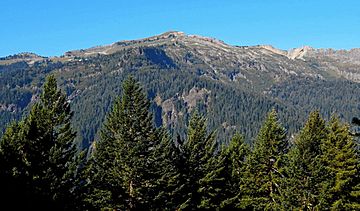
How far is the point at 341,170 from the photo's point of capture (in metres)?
47.9

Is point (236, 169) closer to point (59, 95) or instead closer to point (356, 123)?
point (59, 95)

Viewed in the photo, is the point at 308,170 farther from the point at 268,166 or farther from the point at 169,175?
the point at 169,175

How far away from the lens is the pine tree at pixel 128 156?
155ft

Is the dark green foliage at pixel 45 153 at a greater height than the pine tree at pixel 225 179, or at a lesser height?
greater

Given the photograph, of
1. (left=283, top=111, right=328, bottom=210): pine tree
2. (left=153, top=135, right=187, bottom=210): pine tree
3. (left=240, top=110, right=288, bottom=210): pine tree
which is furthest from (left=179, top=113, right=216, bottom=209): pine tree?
(left=283, top=111, right=328, bottom=210): pine tree

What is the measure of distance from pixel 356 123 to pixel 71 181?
102ft

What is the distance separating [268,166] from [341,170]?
26.8 ft

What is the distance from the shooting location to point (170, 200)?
51.9 metres

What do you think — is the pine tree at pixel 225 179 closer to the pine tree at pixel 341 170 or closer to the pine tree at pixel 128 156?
the pine tree at pixel 128 156

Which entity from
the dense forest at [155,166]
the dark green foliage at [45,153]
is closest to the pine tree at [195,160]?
the dense forest at [155,166]

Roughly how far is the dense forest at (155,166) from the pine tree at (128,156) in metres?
0.10

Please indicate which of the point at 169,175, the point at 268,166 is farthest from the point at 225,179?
the point at 169,175

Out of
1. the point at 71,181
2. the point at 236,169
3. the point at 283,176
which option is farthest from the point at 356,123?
the point at 236,169

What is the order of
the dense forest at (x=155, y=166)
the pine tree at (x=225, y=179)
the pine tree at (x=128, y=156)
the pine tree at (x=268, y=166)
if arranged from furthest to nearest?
the pine tree at (x=225, y=179) → the pine tree at (x=268, y=166) → the pine tree at (x=128, y=156) → the dense forest at (x=155, y=166)
